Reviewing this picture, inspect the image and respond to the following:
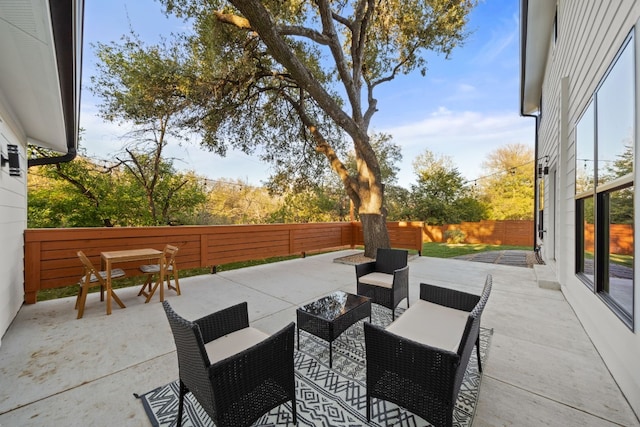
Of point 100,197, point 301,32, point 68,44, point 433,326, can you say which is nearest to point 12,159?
point 68,44

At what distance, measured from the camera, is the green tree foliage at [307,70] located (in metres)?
5.57

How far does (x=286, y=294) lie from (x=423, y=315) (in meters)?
2.50

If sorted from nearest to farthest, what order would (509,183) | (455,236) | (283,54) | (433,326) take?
(433,326) < (283,54) < (455,236) < (509,183)

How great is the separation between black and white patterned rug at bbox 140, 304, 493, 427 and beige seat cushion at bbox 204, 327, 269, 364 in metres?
0.39

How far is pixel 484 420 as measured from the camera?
5.17 feet

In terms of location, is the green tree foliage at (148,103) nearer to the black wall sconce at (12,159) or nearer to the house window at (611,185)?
the black wall sconce at (12,159)

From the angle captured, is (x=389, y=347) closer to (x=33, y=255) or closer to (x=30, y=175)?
(x=33, y=255)

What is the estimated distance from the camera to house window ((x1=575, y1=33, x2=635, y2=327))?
1.89 meters

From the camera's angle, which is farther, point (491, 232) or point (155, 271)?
point (491, 232)

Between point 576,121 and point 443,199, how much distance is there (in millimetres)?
11584

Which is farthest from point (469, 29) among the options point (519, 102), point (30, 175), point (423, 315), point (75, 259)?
point (30, 175)

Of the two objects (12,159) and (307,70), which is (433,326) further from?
(307,70)

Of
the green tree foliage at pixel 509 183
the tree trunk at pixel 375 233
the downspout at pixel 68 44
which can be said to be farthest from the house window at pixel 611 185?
the green tree foliage at pixel 509 183

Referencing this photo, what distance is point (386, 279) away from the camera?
3.39 m
